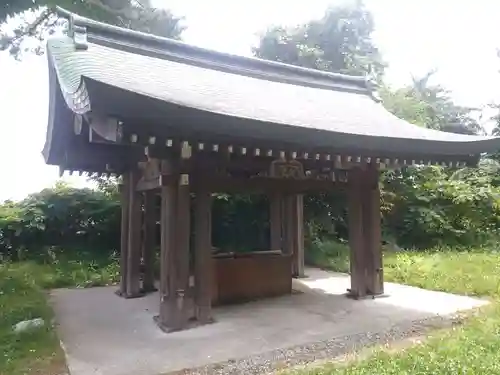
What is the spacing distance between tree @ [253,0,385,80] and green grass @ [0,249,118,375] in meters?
10.8

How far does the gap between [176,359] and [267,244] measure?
26.5ft

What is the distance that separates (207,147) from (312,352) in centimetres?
249

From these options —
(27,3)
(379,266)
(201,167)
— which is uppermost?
(27,3)

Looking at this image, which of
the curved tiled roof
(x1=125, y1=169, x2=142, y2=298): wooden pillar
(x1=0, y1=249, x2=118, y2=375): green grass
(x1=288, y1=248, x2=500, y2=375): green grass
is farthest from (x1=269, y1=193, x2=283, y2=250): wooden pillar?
(x1=0, y1=249, x2=118, y2=375): green grass

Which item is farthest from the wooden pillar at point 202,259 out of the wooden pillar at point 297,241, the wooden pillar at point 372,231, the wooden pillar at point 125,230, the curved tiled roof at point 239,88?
the wooden pillar at point 297,241

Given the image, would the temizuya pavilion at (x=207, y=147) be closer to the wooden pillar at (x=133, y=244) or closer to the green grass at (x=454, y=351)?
the wooden pillar at (x=133, y=244)

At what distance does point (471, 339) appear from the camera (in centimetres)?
437

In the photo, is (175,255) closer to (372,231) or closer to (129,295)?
(129,295)

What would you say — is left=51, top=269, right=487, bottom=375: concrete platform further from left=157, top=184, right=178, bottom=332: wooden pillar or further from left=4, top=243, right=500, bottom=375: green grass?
left=4, top=243, right=500, bottom=375: green grass

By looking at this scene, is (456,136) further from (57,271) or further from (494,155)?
(494,155)

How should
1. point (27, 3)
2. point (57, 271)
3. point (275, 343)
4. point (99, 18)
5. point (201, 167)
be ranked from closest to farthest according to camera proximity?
point (275, 343)
point (201, 167)
point (27, 3)
point (57, 271)
point (99, 18)

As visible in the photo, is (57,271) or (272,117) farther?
(57,271)

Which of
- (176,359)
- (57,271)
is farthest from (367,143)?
(57,271)

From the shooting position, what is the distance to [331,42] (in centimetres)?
1764
